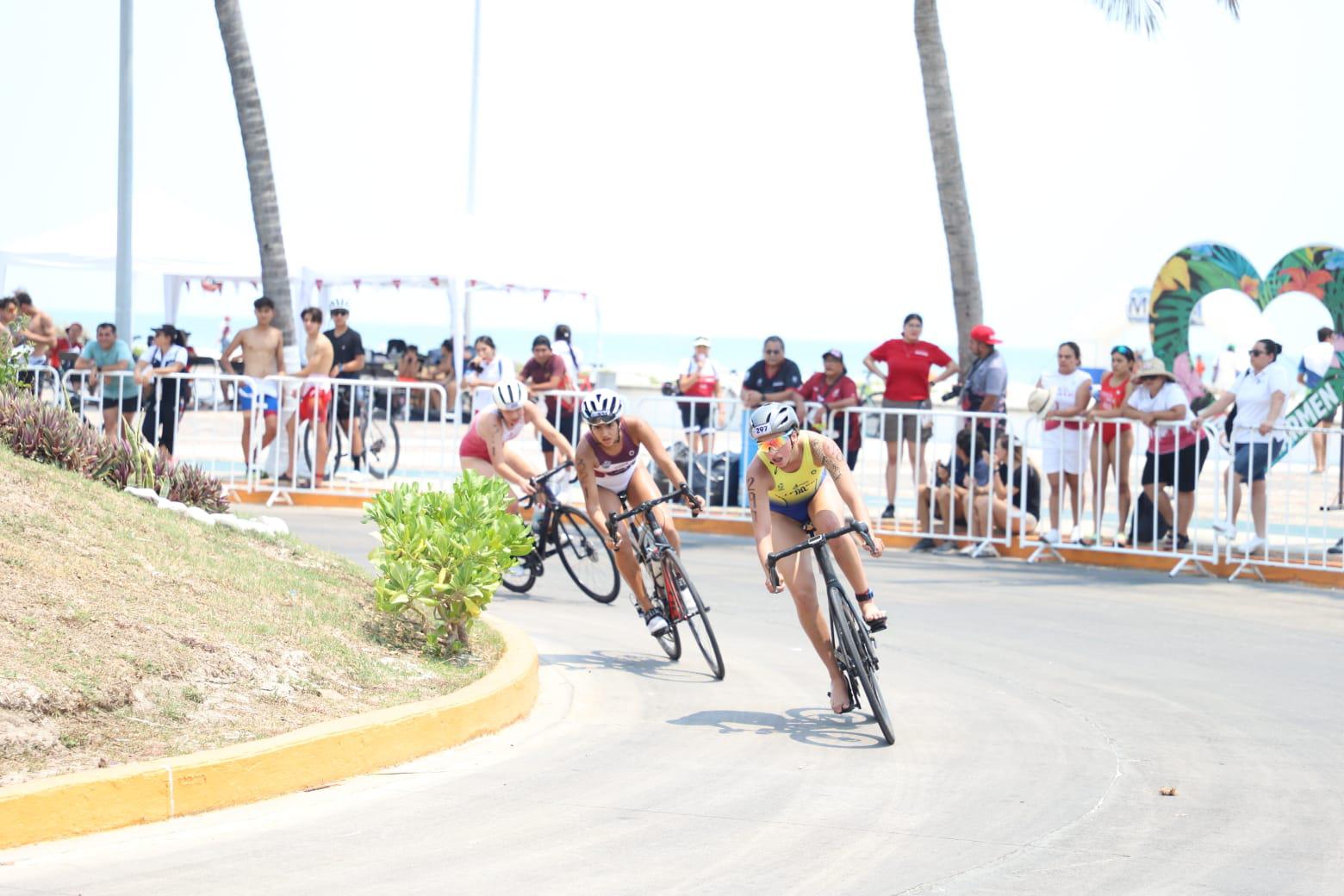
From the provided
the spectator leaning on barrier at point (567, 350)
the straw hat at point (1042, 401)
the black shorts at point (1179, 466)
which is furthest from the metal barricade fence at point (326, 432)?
the black shorts at point (1179, 466)

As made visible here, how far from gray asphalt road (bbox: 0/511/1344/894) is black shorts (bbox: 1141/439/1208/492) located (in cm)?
321

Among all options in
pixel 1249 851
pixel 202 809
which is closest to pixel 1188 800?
pixel 1249 851

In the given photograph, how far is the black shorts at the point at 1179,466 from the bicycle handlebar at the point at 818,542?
7.60 meters

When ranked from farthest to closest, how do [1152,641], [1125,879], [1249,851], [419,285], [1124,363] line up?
[419,285]
[1124,363]
[1152,641]
[1249,851]
[1125,879]

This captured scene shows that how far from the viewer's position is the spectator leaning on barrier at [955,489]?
54.2 ft

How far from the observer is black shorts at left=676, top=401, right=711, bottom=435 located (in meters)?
18.3

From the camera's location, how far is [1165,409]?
15531 millimetres

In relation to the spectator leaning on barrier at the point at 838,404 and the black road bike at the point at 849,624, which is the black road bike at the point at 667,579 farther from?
the spectator leaning on barrier at the point at 838,404

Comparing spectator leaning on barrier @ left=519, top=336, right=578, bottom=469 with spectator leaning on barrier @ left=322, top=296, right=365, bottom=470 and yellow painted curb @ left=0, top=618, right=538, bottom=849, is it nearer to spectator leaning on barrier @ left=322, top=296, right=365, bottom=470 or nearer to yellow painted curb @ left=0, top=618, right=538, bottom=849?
spectator leaning on barrier @ left=322, top=296, right=365, bottom=470

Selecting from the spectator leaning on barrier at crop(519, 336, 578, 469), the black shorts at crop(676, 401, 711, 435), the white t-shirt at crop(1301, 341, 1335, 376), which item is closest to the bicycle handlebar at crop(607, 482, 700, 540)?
the black shorts at crop(676, 401, 711, 435)

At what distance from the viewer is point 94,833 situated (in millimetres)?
6160

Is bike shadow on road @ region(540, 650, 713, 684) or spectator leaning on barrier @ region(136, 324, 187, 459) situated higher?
spectator leaning on barrier @ region(136, 324, 187, 459)

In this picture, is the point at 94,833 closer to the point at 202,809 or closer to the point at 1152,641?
the point at 202,809

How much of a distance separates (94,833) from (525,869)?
5.48 ft
